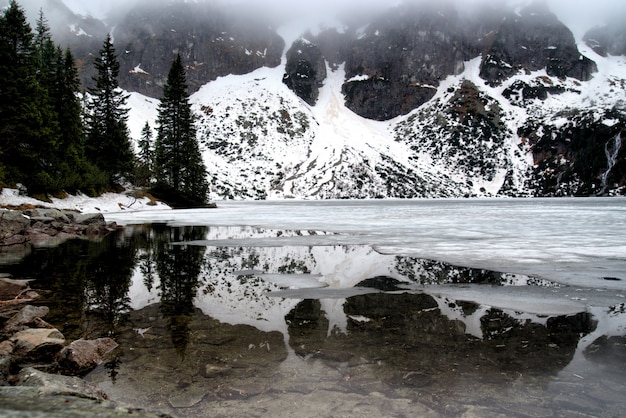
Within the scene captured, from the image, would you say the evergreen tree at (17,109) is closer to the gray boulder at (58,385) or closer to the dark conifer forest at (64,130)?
the dark conifer forest at (64,130)

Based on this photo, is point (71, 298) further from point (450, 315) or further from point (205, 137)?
point (205, 137)

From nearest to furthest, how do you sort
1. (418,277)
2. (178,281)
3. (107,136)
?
1. (178,281)
2. (418,277)
3. (107,136)

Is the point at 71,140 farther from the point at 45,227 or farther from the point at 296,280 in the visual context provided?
the point at 296,280

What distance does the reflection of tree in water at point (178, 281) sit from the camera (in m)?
6.14

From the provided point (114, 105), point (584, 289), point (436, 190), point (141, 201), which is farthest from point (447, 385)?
point (436, 190)

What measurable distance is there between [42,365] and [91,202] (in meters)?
40.0

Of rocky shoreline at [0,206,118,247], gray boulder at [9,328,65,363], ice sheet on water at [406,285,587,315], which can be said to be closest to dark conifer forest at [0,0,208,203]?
rocky shoreline at [0,206,118,247]

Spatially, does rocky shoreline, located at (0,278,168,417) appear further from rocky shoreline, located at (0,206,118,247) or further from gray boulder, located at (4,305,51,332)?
rocky shoreline, located at (0,206,118,247)

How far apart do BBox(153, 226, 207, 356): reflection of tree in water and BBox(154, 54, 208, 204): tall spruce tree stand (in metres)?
39.4

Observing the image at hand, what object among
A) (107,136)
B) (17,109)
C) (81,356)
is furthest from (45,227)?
(107,136)

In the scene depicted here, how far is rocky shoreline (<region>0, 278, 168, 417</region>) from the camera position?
2.91 m

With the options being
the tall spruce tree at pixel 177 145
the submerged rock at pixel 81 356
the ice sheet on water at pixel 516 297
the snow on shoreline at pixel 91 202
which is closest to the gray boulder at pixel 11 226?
the snow on shoreline at pixel 91 202

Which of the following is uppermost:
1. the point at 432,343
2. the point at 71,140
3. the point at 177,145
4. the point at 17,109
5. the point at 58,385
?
Answer: the point at 17,109

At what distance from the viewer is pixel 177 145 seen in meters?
55.4
